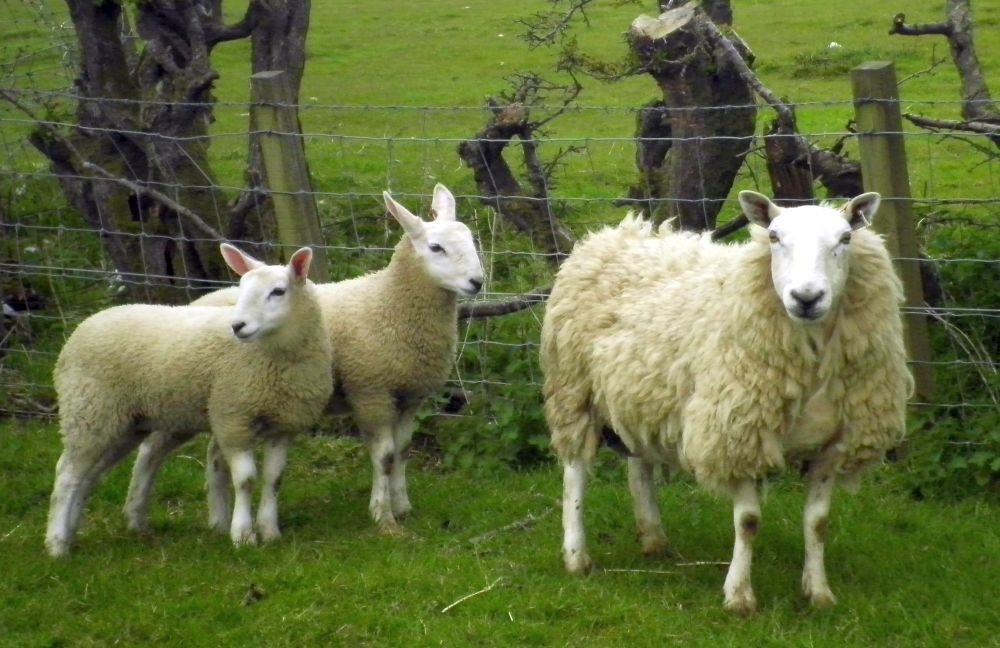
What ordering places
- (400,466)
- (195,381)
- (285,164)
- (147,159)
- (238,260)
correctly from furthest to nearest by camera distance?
(147,159) → (285,164) → (400,466) → (238,260) → (195,381)

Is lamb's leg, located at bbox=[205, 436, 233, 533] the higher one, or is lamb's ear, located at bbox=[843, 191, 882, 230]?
lamb's ear, located at bbox=[843, 191, 882, 230]

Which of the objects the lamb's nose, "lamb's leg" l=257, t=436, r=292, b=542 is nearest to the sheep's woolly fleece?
the lamb's nose

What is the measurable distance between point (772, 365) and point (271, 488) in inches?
89.3

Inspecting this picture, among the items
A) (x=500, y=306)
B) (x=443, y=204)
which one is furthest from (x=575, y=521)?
(x=500, y=306)

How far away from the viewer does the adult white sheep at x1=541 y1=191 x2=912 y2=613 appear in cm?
468

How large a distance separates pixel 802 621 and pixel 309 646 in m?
1.62

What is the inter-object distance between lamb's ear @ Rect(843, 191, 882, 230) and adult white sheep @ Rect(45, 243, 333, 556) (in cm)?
223

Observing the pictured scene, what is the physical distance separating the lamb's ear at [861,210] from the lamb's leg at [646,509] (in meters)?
1.33

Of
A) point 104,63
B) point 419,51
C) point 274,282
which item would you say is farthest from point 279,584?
point 419,51

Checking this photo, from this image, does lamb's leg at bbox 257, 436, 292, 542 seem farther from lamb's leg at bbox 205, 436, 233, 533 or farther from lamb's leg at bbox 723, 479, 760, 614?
lamb's leg at bbox 723, 479, 760, 614

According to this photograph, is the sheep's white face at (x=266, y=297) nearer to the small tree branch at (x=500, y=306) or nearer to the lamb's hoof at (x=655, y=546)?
the small tree branch at (x=500, y=306)

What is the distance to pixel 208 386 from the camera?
5902mm

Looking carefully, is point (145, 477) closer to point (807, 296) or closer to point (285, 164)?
point (285, 164)

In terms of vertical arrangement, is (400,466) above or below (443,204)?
below
